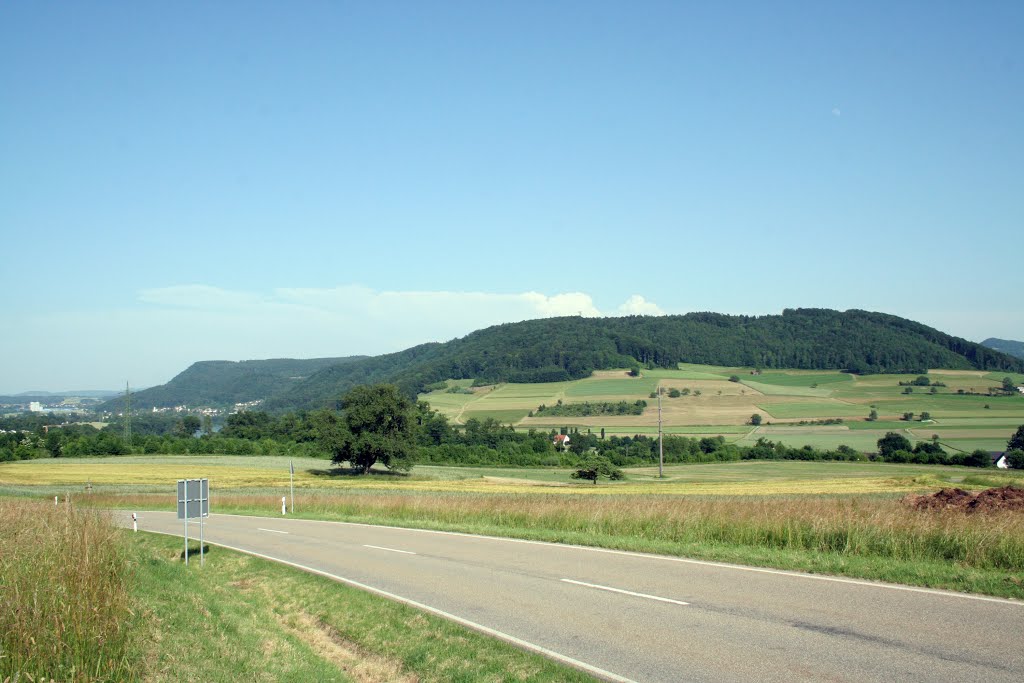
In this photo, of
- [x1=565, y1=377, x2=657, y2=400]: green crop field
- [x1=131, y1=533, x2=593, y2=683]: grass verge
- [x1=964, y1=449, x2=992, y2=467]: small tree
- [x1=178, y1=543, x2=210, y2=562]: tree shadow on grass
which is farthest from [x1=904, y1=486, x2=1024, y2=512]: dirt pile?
[x1=565, y1=377, x2=657, y2=400]: green crop field

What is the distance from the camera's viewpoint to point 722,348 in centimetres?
16350

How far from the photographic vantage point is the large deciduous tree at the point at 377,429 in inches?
2830

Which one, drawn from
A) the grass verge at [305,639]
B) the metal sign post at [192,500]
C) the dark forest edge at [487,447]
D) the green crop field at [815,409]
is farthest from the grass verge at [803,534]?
the green crop field at [815,409]

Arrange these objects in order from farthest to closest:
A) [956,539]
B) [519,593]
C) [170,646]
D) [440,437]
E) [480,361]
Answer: [480,361]
[440,437]
[956,539]
[519,593]
[170,646]

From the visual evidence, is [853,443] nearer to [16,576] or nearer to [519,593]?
[519,593]

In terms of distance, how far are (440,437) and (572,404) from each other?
26102mm

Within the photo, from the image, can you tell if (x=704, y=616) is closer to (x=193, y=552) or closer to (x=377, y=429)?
(x=193, y=552)

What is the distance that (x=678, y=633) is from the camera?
9.01 m

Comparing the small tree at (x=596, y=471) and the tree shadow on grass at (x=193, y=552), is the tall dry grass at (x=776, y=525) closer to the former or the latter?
the tree shadow on grass at (x=193, y=552)

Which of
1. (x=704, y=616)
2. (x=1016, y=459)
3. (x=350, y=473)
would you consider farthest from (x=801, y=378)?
(x=704, y=616)

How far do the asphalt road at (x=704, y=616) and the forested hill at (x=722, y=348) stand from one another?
137131mm

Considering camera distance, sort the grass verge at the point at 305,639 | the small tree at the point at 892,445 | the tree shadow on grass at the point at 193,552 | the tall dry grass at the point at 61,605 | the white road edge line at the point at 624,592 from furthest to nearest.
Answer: the small tree at the point at 892,445 → the tree shadow on grass at the point at 193,552 → the white road edge line at the point at 624,592 → the grass verge at the point at 305,639 → the tall dry grass at the point at 61,605

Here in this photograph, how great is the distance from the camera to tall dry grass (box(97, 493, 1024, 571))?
12.7 m

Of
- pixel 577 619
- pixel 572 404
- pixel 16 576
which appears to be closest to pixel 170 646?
pixel 16 576
